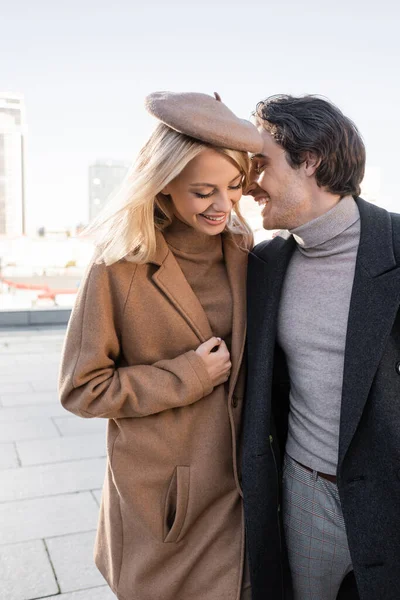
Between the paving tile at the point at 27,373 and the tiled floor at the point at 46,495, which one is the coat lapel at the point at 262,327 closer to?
the tiled floor at the point at 46,495

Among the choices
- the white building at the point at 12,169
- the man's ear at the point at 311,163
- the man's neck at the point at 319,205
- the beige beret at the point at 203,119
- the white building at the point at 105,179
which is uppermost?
the beige beret at the point at 203,119

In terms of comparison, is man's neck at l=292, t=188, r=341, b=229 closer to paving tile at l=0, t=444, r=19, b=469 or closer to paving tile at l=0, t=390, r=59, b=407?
paving tile at l=0, t=444, r=19, b=469

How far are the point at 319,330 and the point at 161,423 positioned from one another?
515 millimetres

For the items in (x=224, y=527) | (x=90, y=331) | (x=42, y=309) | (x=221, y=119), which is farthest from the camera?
(x=42, y=309)

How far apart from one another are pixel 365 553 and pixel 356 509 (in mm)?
115

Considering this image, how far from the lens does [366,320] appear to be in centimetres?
163

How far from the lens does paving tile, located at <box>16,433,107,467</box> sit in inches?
166

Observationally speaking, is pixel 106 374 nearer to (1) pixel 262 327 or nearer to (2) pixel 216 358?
(2) pixel 216 358

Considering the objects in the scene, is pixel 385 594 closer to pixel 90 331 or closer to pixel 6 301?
pixel 90 331

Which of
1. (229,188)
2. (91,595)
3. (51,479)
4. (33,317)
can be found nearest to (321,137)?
(229,188)

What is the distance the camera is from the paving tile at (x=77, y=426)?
4.80 meters

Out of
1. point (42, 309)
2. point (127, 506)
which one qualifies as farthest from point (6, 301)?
point (127, 506)

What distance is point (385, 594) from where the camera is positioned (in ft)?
5.43

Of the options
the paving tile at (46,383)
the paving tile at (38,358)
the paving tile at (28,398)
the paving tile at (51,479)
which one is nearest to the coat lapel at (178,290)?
the paving tile at (51,479)
